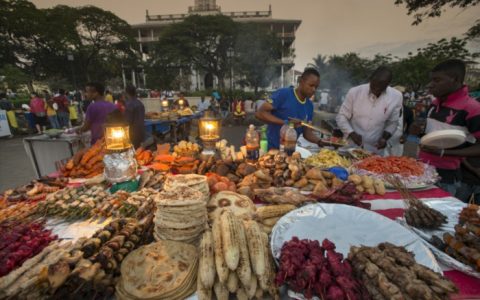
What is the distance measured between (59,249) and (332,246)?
1.90 m

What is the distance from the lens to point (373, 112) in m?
4.36

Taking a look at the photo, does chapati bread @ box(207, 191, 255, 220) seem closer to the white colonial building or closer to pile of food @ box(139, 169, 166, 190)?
pile of food @ box(139, 169, 166, 190)

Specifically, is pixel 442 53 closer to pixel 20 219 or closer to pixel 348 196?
pixel 348 196

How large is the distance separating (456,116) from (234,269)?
3.64 m

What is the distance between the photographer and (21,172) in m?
7.61

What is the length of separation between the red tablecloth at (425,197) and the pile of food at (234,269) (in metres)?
1.16

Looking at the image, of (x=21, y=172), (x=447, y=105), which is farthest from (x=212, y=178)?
(x=21, y=172)

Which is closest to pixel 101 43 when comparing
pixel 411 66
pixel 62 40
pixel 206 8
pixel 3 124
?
pixel 62 40

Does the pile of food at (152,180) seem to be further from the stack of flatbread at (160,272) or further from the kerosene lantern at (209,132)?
the stack of flatbread at (160,272)

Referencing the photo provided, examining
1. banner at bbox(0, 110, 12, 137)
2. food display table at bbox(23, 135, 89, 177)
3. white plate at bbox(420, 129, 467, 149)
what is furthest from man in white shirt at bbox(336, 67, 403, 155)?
banner at bbox(0, 110, 12, 137)

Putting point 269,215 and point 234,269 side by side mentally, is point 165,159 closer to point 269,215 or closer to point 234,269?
point 269,215

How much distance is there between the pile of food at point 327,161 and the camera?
10.9 ft

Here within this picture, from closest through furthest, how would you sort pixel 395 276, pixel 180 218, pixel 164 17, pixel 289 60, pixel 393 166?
pixel 395 276
pixel 180 218
pixel 393 166
pixel 289 60
pixel 164 17

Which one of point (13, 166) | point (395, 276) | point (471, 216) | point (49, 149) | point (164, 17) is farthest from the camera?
point (164, 17)
